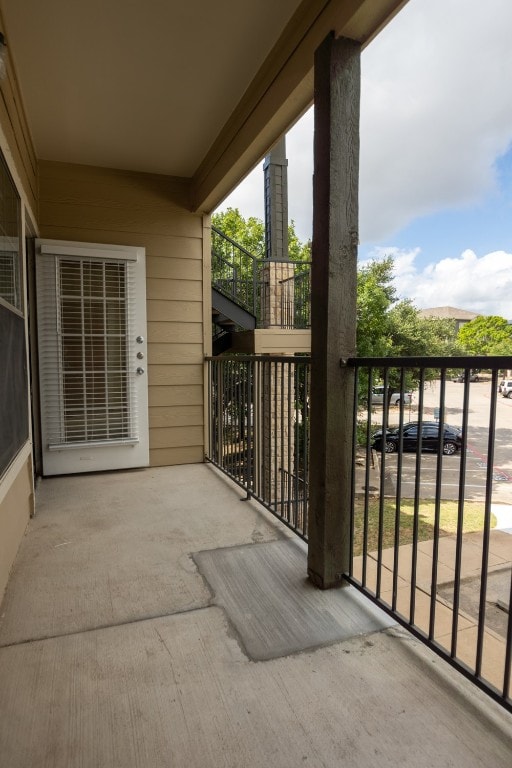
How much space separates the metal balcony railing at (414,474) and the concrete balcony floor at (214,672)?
0.47 ft

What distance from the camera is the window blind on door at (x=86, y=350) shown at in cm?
337

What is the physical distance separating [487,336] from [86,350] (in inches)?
943

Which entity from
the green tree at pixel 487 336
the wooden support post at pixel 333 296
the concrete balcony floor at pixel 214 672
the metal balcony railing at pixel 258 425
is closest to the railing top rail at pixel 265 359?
the metal balcony railing at pixel 258 425

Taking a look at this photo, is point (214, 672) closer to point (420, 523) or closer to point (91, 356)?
point (91, 356)

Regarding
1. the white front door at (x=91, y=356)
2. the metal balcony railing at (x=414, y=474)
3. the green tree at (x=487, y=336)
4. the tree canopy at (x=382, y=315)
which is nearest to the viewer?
the metal balcony railing at (x=414, y=474)

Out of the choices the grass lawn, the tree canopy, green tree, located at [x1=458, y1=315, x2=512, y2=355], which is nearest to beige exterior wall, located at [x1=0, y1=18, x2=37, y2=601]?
the grass lawn

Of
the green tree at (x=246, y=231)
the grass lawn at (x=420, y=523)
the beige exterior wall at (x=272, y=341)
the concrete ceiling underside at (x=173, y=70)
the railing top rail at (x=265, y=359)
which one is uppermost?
the green tree at (x=246, y=231)

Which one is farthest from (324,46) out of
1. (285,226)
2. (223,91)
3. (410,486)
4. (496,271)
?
(496,271)

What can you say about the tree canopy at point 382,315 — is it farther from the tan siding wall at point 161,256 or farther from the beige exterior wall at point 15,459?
the beige exterior wall at point 15,459

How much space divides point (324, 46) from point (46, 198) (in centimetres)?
250

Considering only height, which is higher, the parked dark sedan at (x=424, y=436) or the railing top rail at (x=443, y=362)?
the railing top rail at (x=443, y=362)

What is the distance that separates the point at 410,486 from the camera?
1229cm

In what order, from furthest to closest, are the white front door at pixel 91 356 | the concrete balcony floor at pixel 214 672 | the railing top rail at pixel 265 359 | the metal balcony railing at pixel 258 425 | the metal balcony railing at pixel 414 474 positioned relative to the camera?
the white front door at pixel 91 356, the metal balcony railing at pixel 258 425, the railing top rail at pixel 265 359, the metal balcony railing at pixel 414 474, the concrete balcony floor at pixel 214 672

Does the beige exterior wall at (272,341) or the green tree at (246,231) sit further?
the green tree at (246,231)
